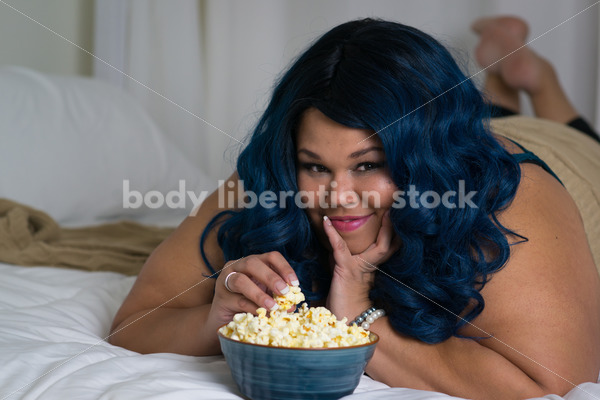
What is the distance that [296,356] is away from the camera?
2.35 feet

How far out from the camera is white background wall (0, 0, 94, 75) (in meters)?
2.50

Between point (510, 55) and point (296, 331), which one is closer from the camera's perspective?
point (296, 331)

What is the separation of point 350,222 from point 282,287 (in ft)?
0.75

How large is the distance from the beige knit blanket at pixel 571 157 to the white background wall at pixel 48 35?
188 cm

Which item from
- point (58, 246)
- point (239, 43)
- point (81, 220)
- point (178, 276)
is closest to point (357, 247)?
point (178, 276)

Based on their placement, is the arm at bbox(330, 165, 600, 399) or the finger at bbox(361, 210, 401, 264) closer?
the arm at bbox(330, 165, 600, 399)

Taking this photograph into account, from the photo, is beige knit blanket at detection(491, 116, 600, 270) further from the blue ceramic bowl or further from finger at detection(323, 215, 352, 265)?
the blue ceramic bowl

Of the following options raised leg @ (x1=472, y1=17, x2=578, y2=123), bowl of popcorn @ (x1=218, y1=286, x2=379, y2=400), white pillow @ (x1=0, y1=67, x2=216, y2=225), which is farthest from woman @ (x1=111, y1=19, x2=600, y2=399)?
raised leg @ (x1=472, y1=17, x2=578, y2=123)

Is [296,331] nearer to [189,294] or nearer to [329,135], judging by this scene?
[329,135]

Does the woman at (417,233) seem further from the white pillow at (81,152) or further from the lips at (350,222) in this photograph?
the white pillow at (81,152)

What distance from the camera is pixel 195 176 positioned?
2334mm

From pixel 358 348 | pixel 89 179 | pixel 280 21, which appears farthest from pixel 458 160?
pixel 280 21

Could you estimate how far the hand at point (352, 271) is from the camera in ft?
3.42

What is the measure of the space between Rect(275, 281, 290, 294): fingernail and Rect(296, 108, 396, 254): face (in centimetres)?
20
